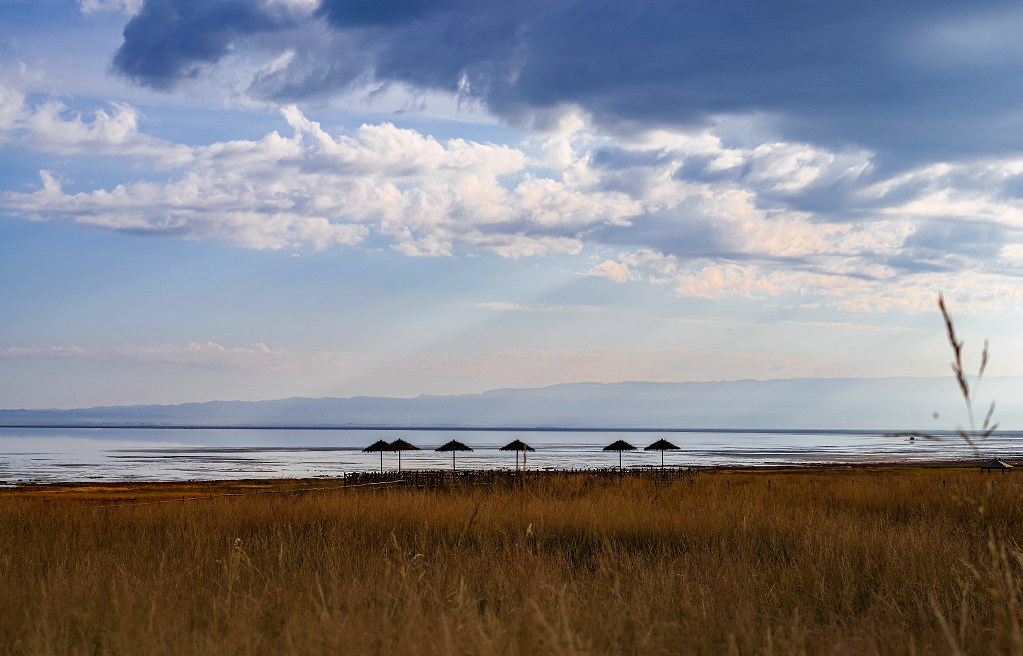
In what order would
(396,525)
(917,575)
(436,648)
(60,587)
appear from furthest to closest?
(396,525)
(917,575)
(60,587)
(436,648)

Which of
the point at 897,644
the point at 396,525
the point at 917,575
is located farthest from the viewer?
the point at 396,525

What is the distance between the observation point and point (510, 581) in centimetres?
767

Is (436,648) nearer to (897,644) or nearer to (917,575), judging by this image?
(897,644)

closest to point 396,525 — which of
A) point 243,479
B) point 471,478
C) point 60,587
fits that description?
point 60,587

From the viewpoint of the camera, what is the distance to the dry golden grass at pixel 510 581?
5.20 metres

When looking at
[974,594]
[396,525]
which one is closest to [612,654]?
[974,594]

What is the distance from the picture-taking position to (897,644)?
5.45m

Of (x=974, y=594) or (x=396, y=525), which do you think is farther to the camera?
(x=396, y=525)

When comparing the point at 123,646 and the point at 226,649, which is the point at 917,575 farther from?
the point at 123,646

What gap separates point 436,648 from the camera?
4.77m

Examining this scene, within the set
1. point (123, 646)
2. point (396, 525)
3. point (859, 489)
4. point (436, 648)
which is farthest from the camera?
point (859, 489)

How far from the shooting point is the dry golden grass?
520cm

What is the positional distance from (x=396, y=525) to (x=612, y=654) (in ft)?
27.5

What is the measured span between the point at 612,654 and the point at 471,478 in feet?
102
